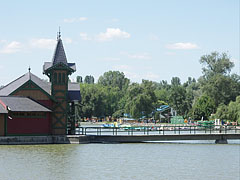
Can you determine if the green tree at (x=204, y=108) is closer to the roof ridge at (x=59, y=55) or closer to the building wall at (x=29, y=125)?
the roof ridge at (x=59, y=55)

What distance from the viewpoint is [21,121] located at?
51.2 m

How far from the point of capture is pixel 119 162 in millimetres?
38406

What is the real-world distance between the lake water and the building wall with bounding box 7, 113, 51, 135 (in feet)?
9.89

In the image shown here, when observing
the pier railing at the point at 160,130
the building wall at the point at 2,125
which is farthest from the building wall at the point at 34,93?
the pier railing at the point at 160,130

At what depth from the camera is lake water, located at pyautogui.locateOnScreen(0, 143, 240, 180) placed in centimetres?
Answer: 3209

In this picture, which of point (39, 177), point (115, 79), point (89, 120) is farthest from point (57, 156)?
point (115, 79)

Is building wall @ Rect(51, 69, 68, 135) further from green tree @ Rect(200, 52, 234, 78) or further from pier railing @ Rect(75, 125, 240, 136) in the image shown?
green tree @ Rect(200, 52, 234, 78)

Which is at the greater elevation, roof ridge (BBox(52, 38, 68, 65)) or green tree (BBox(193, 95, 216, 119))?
roof ridge (BBox(52, 38, 68, 65))

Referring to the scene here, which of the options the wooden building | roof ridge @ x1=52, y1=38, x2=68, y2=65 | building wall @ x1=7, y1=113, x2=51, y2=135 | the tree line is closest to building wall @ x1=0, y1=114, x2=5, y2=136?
the wooden building

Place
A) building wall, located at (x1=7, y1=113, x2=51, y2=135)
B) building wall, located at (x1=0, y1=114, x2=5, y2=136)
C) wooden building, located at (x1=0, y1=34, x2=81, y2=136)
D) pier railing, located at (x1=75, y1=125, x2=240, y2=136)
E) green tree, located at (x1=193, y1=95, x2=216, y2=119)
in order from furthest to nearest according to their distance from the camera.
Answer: green tree, located at (x1=193, y1=95, x2=216, y2=119), pier railing, located at (x1=75, y1=125, x2=240, y2=136), building wall, located at (x1=7, y1=113, x2=51, y2=135), wooden building, located at (x1=0, y1=34, x2=81, y2=136), building wall, located at (x1=0, y1=114, x2=5, y2=136)

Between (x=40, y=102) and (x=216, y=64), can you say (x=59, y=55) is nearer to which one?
(x=40, y=102)

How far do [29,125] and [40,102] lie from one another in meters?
2.63

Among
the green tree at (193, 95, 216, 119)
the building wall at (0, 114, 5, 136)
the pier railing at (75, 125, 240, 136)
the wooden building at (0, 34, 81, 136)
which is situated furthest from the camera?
the green tree at (193, 95, 216, 119)

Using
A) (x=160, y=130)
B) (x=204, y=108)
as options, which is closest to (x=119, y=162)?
(x=160, y=130)
